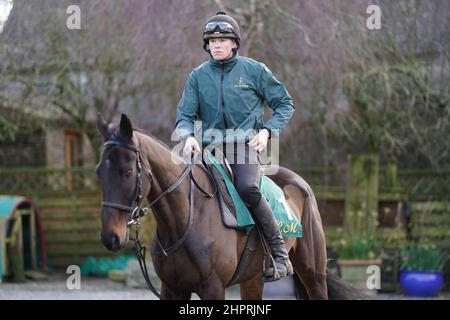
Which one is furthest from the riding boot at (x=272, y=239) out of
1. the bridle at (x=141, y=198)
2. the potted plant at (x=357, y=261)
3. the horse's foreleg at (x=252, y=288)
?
the potted plant at (x=357, y=261)

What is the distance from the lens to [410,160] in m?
10.6

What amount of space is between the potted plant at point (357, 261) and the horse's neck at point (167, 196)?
5254 mm

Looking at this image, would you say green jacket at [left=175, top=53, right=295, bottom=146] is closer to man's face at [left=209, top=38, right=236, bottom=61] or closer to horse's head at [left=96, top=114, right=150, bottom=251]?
man's face at [left=209, top=38, right=236, bottom=61]

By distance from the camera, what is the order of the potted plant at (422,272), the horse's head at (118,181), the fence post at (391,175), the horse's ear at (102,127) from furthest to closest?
the fence post at (391,175) < the potted plant at (422,272) < the horse's ear at (102,127) < the horse's head at (118,181)

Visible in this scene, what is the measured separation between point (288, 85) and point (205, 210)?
4915mm

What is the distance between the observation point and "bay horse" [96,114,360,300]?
3.34 meters

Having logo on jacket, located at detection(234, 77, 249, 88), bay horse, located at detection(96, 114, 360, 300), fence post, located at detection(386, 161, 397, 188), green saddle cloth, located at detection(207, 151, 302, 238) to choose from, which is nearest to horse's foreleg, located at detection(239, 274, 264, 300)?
bay horse, located at detection(96, 114, 360, 300)

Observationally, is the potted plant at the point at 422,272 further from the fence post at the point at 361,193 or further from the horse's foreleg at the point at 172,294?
the horse's foreleg at the point at 172,294

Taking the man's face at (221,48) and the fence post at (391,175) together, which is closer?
the man's face at (221,48)

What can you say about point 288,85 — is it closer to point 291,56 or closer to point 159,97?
point 291,56

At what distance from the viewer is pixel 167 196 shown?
3.76 m

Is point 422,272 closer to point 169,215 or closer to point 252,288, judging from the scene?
point 252,288

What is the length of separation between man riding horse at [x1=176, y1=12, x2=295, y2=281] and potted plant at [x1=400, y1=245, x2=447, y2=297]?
16.2 ft

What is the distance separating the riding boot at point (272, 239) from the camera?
13.2 ft
